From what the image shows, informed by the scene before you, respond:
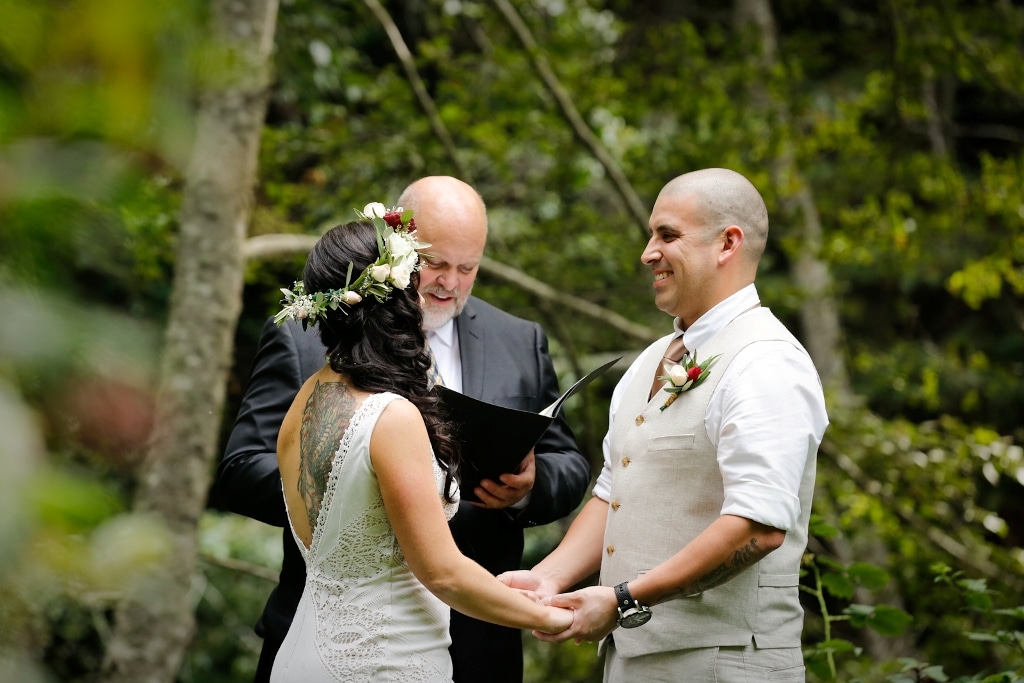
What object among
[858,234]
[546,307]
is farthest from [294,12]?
[858,234]

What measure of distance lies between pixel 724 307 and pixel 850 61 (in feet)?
28.9

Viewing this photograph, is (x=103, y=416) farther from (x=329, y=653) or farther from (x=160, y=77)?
(x=329, y=653)

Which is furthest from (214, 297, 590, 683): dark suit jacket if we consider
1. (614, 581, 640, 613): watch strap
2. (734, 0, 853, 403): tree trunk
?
(734, 0, 853, 403): tree trunk

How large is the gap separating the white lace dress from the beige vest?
20.8 inches

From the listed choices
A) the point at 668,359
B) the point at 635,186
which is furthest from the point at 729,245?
the point at 635,186

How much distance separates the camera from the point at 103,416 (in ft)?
1.70

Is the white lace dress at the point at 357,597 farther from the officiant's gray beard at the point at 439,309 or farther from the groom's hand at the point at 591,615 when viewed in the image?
the officiant's gray beard at the point at 439,309

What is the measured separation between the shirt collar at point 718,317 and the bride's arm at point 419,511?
83cm

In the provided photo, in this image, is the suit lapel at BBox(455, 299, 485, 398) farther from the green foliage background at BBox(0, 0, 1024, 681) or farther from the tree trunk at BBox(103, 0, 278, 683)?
the green foliage background at BBox(0, 0, 1024, 681)

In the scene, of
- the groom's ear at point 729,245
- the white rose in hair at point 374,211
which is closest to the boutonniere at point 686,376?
the groom's ear at point 729,245

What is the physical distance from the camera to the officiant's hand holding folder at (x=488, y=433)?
2482 millimetres

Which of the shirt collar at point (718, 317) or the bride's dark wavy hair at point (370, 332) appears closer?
the bride's dark wavy hair at point (370, 332)

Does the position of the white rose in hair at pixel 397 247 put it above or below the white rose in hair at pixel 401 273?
above

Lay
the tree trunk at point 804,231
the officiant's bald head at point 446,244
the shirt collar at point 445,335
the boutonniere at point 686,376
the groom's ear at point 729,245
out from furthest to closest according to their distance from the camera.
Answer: the tree trunk at point 804,231 < the shirt collar at point 445,335 < the officiant's bald head at point 446,244 < the groom's ear at point 729,245 < the boutonniere at point 686,376
